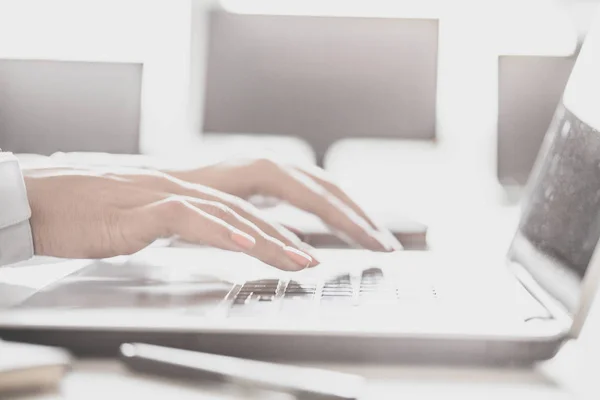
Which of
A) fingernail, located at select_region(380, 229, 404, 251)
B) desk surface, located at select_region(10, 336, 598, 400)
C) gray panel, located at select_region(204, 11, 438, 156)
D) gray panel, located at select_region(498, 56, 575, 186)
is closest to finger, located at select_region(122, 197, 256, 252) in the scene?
desk surface, located at select_region(10, 336, 598, 400)

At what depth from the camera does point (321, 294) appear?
0.52 m

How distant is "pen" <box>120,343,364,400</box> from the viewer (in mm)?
325

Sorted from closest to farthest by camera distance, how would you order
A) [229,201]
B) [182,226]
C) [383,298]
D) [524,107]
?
[383,298]
[182,226]
[229,201]
[524,107]

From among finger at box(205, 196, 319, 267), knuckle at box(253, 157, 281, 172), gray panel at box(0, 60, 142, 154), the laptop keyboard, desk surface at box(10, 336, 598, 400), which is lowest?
desk surface at box(10, 336, 598, 400)

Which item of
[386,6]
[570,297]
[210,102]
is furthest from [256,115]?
[570,297]

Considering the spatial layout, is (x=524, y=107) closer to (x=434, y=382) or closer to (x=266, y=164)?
(x=266, y=164)

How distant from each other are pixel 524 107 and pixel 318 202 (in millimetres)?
690

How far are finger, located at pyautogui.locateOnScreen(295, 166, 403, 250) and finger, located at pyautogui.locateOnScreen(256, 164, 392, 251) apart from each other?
1 cm

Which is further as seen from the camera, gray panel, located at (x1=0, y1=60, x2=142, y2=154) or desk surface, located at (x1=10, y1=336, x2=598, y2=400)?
gray panel, located at (x1=0, y1=60, x2=142, y2=154)

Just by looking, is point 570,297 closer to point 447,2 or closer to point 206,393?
point 206,393

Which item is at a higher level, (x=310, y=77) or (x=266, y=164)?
(x=310, y=77)

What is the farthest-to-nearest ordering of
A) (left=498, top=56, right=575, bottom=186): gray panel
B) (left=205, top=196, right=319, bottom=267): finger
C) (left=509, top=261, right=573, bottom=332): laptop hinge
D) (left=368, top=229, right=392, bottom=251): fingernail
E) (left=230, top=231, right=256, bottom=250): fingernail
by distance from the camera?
1. (left=498, top=56, right=575, bottom=186): gray panel
2. (left=368, top=229, right=392, bottom=251): fingernail
3. (left=205, top=196, right=319, bottom=267): finger
4. (left=230, top=231, right=256, bottom=250): fingernail
5. (left=509, top=261, right=573, bottom=332): laptop hinge

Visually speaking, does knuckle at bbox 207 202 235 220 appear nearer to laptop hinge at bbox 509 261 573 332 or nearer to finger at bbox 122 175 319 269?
finger at bbox 122 175 319 269

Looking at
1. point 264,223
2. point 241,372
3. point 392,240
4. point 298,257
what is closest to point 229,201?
point 264,223
